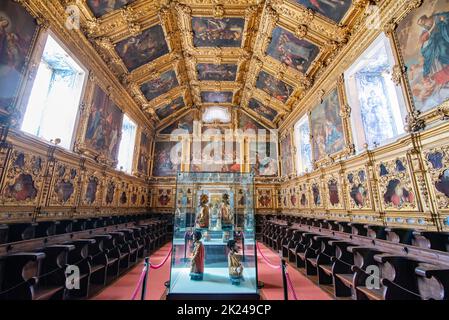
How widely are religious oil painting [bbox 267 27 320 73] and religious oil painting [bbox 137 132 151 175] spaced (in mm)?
10003

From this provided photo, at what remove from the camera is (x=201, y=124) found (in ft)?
55.5

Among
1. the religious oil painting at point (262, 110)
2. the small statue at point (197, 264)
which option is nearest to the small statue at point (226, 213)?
the small statue at point (197, 264)

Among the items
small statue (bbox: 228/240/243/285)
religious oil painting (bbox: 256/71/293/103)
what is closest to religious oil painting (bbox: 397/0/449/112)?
small statue (bbox: 228/240/243/285)

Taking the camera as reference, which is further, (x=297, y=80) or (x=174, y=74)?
(x=174, y=74)

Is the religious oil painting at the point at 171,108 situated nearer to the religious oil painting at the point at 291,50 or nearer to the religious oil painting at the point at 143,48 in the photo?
the religious oil painting at the point at 143,48

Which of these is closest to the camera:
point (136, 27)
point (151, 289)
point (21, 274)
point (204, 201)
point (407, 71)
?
point (21, 274)

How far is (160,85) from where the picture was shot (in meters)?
12.8

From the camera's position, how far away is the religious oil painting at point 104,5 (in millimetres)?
→ 6851

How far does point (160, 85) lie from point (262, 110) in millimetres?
7706

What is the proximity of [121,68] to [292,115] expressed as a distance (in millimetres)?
10218

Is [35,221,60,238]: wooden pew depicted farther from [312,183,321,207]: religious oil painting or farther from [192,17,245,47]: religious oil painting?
[312,183,321,207]: religious oil painting

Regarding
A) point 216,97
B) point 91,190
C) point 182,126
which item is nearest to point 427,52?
point 91,190
